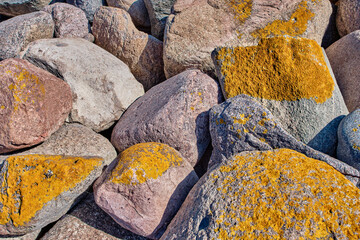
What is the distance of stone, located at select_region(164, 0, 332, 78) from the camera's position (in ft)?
11.7

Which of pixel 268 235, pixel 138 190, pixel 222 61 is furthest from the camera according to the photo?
pixel 222 61

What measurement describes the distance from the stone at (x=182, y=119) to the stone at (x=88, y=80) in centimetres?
54

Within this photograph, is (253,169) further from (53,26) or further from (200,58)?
(53,26)

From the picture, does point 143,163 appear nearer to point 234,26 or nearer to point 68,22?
point 234,26

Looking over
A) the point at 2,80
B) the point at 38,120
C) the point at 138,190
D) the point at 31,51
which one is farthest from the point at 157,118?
the point at 31,51

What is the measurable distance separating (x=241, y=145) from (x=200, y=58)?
4.99 feet

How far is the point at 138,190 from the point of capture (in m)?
2.28

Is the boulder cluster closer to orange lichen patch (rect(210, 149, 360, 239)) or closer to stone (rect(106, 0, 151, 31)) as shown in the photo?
orange lichen patch (rect(210, 149, 360, 239))

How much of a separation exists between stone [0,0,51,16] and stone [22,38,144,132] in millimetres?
2221

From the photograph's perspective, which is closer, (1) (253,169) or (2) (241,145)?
(1) (253,169)

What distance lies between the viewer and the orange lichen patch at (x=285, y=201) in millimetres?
1614

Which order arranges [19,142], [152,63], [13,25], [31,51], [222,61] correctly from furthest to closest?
[152,63], [13,25], [31,51], [222,61], [19,142]

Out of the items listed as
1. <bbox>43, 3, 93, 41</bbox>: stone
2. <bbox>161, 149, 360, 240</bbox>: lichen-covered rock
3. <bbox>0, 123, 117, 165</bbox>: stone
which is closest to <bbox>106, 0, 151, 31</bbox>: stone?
<bbox>43, 3, 93, 41</bbox>: stone

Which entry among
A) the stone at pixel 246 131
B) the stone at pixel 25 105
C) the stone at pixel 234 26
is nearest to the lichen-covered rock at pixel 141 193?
the stone at pixel 246 131
